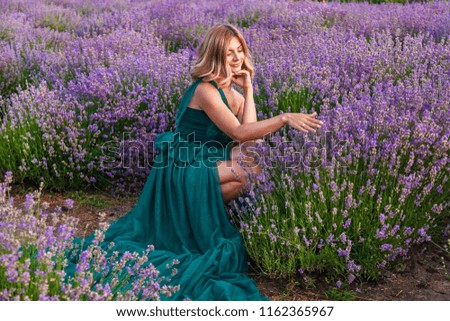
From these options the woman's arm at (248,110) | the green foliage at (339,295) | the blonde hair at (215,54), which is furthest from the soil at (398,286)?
the blonde hair at (215,54)

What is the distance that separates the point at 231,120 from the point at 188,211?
1.94ft

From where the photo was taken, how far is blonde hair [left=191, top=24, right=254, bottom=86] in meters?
3.43

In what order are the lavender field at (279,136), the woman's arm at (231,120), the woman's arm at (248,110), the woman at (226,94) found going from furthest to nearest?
1. the woman's arm at (248,110)
2. the woman at (226,94)
3. the woman's arm at (231,120)
4. the lavender field at (279,136)

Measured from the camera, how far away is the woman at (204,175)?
3.27m

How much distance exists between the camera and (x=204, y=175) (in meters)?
3.48

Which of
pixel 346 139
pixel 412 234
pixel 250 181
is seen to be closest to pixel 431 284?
pixel 412 234

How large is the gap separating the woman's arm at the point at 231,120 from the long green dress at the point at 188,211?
10 cm

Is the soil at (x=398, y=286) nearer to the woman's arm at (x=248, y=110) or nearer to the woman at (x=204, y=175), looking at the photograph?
the woman at (x=204, y=175)

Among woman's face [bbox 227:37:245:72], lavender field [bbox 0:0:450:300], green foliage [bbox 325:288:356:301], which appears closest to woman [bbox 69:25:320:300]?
woman's face [bbox 227:37:245:72]

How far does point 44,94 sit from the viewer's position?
4.48 m

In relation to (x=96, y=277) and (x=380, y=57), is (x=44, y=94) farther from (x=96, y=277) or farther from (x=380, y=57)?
(x=380, y=57)

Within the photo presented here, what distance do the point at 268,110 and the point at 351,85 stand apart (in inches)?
23.4

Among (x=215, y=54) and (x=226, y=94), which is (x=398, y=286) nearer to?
(x=226, y=94)

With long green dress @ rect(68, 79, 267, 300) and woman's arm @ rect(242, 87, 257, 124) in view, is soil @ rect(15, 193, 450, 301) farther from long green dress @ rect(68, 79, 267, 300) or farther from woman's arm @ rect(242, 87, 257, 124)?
woman's arm @ rect(242, 87, 257, 124)
